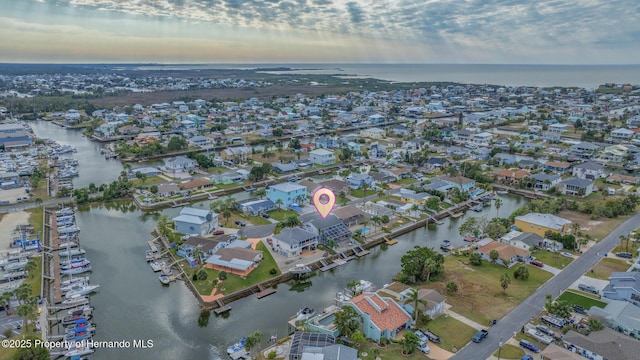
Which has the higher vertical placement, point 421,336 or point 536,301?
point 536,301

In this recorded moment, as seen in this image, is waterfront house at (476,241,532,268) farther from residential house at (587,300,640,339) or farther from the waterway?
residential house at (587,300,640,339)

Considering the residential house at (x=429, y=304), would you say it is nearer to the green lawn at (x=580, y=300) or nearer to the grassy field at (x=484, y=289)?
the grassy field at (x=484, y=289)

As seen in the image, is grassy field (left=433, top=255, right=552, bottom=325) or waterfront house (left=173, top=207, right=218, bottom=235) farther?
waterfront house (left=173, top=207, right=218, bottom=235)

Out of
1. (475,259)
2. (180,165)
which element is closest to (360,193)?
(475,259)

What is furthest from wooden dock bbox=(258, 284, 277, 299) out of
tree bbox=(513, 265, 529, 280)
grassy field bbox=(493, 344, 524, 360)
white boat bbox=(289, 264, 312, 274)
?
tree bbox=(513, 265, 529, 280)

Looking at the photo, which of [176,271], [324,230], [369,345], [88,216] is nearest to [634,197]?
[324,230]

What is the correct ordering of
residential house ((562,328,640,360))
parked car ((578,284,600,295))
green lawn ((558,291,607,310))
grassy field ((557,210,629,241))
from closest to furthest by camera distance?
residential house ((562,328,640,360)) → green lawn ((558,291,607,310)) → parked car ((578,284,600,295)) → grassy field ((557,210,629,241))

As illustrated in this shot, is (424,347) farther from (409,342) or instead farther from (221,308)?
(221,308)
